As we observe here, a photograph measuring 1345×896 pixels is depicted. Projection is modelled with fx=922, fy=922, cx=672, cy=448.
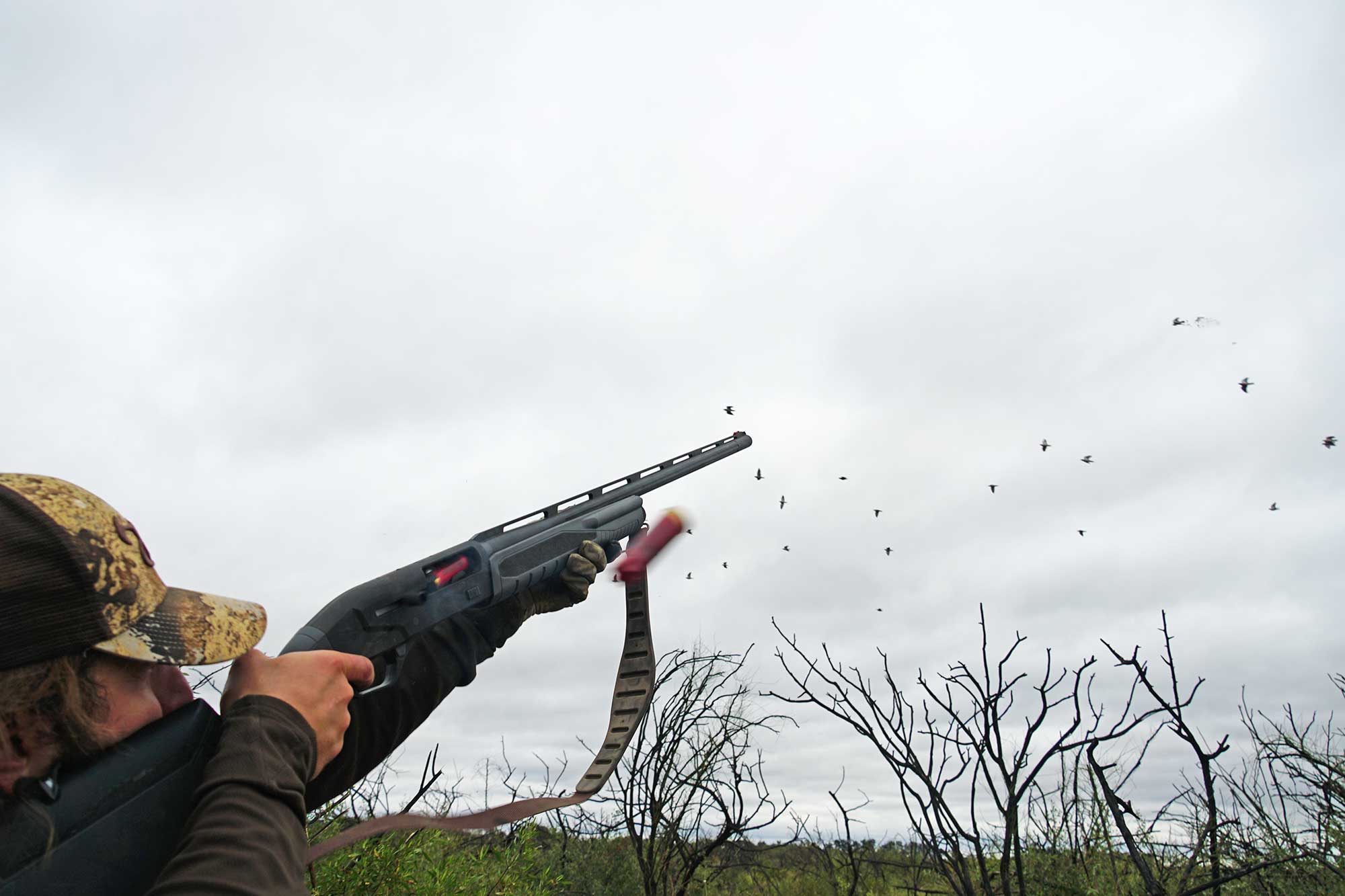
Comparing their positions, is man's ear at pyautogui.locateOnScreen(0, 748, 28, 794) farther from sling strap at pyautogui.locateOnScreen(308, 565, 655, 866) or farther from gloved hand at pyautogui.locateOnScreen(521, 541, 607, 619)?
gloved hand at pyautogui.locateOnScreen(521, 541, 607, 619)

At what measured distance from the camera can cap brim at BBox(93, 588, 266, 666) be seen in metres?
1.96

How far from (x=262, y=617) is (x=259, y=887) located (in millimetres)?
831

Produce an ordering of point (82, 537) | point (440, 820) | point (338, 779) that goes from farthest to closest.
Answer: point (338, 779) < point (440, 820) < point (82, 537)

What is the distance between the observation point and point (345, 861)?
5.79m

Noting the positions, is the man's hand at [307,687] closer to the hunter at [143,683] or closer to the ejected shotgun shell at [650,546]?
the hunter at [143,683]

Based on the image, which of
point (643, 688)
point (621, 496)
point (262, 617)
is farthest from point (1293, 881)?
point (262, 617)

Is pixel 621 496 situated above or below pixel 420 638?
above

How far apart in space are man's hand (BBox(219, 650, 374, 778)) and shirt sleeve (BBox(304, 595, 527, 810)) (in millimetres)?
763

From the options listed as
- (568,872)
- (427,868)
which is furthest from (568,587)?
(568,872)

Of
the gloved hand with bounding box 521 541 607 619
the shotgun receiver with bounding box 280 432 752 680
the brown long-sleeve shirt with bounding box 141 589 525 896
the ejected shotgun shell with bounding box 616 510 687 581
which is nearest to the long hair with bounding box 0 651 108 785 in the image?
the brown long-sleeve shirt with bounding box 141 589 525 896

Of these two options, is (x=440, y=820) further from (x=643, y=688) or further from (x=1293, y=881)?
(x=1293, y=881)

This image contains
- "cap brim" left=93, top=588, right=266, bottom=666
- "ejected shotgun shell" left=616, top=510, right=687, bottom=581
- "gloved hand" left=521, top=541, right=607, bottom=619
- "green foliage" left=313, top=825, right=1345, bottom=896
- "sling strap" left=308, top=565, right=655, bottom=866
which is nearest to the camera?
"cap brim" left=93, top=588, right=266, bottom=666

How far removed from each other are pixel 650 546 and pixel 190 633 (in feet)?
8.72

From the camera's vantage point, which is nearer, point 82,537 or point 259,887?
point 259,887
